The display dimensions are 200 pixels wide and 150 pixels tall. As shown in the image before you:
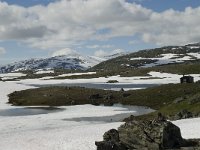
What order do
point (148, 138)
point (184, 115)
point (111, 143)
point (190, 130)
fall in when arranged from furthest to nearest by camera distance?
point (184, 115) < point (190, 130) < point (111, 143) < point (148, 138)

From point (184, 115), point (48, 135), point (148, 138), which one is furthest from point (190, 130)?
point (184, 115)

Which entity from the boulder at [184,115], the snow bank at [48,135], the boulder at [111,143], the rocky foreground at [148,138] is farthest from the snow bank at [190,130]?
the boulder at [184,115]

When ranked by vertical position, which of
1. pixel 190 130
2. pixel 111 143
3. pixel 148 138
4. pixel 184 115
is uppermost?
pixel 148 138

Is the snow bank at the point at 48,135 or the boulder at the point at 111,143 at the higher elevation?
the boulder at the point at 111,143

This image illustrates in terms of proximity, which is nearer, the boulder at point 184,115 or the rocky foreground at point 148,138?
the rocky foreground at point 148,138

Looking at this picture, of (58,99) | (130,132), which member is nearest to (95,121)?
(130,132)

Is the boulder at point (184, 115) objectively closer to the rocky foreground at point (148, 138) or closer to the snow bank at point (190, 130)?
the snow bank at point (190, 130)

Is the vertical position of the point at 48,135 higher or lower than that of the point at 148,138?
lower

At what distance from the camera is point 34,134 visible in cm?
6244

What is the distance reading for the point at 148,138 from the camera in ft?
140

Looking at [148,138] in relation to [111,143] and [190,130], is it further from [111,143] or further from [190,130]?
[190,130]

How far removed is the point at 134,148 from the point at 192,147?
20.9 ft

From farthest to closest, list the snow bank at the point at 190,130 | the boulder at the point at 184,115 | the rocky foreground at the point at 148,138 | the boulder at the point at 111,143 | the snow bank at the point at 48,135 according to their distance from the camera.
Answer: the boulder at the point at 184,115 → the snow bank at the point at 48,135 → the snow bank at the point at 190,130 → the boulder at the point at 111,143 → the rocky foreground at the point at 148,138

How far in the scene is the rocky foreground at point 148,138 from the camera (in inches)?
1649
